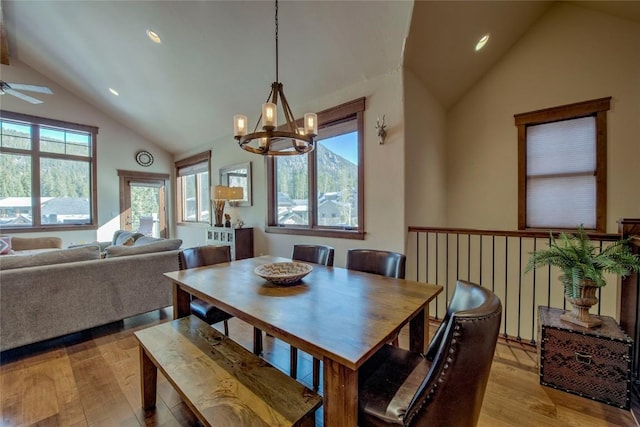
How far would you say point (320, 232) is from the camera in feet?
12.5

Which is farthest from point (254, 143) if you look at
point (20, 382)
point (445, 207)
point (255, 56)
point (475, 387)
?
point (475, 387)

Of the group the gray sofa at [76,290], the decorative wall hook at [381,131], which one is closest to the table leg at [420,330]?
the decorative wall hook at [381,131]

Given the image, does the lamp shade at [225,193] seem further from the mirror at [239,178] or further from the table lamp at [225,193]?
the mirror at [239,178]

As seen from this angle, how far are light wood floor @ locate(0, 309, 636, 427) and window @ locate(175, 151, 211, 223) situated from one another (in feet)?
13.9

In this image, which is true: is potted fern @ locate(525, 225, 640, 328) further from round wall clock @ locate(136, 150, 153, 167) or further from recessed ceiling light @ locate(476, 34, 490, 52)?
round wall clock @ locate(136, 150, 153, 167)

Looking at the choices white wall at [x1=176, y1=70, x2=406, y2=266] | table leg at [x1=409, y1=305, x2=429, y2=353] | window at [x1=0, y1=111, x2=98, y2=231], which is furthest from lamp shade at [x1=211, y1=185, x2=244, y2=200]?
window at [x1=0, y1=111, x2=98, y2=231]

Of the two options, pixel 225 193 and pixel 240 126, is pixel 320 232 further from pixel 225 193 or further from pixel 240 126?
pixel 240 126

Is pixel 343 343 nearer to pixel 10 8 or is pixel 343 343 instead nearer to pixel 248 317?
pixel 248 317

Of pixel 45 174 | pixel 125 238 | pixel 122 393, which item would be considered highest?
pixel 45 174

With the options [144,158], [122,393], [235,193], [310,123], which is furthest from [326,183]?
[144,158]

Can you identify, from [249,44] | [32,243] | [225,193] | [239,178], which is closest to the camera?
[249,44]

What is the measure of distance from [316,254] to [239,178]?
3304 millimetres

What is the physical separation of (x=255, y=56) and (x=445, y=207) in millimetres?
3493

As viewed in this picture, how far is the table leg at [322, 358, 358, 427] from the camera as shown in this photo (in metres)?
0.98
